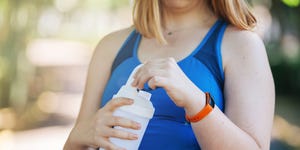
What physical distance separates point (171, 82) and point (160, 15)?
0.56 m

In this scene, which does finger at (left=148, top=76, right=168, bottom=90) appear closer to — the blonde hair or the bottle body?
the bottle body

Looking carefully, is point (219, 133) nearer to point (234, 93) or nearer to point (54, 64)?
point (234, 93)

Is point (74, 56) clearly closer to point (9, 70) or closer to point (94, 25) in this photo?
point (94, 25)

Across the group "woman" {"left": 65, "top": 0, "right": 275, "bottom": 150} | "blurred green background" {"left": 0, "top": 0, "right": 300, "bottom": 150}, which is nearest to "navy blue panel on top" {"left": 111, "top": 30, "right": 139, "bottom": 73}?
"woman" {"left": 65, "top": 0, "right": 275, "bottom": 150}

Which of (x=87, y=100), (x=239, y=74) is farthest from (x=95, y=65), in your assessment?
(x=239, y=74)

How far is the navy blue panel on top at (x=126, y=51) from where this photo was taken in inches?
68.4

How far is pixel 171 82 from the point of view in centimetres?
130

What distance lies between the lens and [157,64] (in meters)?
1.33

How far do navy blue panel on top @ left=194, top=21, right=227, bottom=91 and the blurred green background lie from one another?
98.5 inches

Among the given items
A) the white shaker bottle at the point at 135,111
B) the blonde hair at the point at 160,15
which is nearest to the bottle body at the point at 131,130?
the white shaker bottle at the point at 135,111

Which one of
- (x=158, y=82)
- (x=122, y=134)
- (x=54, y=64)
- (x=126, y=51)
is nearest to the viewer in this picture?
(x=158, y=82)

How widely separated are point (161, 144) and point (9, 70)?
4090 millimetres

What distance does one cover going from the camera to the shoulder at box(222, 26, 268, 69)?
1538mm

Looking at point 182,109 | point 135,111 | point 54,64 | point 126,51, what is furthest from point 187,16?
point 54,64
